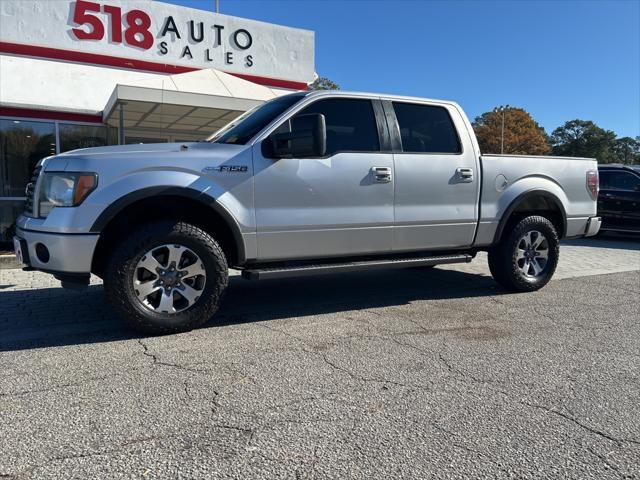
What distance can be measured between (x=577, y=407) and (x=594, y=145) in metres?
91.2

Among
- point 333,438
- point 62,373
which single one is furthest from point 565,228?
point 62,373

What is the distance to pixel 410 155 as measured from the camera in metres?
5.16

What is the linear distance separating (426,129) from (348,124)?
0.99 m

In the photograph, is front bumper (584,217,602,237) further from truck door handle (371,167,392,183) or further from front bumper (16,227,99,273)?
front bumper (16,227,99,273)

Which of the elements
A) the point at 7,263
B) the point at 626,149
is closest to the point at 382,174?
the point at 7,263

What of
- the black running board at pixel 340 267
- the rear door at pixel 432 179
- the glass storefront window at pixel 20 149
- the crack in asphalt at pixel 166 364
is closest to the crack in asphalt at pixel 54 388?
the crack in asphalt at pixel 166 364

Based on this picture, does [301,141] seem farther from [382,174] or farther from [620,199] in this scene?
[620,199]

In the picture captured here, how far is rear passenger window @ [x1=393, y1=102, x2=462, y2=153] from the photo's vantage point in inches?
208

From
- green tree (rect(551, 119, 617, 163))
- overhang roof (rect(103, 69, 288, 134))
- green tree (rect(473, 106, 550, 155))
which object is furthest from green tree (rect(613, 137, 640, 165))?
overhang roof (rect(103, 69, 288, 134))

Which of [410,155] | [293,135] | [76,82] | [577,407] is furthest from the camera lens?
[76,82]

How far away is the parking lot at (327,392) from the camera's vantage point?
2410 millimetres

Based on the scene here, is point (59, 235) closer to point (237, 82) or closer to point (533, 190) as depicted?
point (533, 190)

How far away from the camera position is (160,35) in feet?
42.4

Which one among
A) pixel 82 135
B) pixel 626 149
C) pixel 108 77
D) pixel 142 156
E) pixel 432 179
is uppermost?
pixel 626 149
